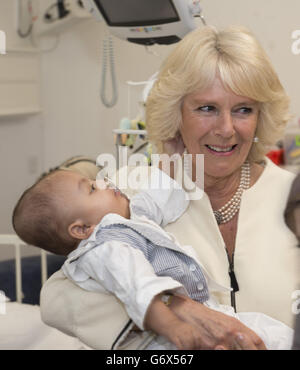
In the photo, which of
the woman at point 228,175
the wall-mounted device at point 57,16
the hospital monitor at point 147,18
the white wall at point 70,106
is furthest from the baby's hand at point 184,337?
the wall-mounted device at point 57,16

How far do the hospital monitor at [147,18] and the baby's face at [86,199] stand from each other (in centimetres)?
84

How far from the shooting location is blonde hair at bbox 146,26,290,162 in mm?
1264

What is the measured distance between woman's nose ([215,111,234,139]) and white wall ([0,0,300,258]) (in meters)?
1.33

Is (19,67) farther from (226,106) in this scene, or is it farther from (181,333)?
(181,333)

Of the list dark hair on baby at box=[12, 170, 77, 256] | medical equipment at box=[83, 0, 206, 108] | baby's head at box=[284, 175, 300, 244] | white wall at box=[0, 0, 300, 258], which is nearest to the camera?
baby's head at box=[284, 175, 300, 244]

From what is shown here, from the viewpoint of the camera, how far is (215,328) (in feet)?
3.14

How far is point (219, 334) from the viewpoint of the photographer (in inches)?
37.3

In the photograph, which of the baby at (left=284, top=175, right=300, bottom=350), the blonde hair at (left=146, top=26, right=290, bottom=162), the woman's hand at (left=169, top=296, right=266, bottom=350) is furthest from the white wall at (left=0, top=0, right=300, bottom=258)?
the baby at (left=284, top=175, right=300, bottom=350)

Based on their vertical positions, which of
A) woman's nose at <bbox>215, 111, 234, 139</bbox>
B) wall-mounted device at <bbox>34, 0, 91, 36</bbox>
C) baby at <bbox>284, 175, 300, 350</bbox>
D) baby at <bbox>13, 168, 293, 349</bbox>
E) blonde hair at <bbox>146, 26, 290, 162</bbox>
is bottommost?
baby at <bbox>13, 168, 293, 349</bbox>

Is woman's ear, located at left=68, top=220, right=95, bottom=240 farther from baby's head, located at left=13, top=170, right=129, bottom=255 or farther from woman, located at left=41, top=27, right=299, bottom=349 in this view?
woman, located at left=41, top=27, right=299, bottom=349

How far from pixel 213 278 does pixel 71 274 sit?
352 millimetres

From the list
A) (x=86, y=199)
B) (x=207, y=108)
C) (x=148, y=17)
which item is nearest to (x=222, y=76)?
(x=207, y=108)

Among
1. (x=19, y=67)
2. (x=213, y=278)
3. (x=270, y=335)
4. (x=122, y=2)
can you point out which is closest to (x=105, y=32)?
(x=19, y=67)

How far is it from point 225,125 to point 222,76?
0.40 feet
